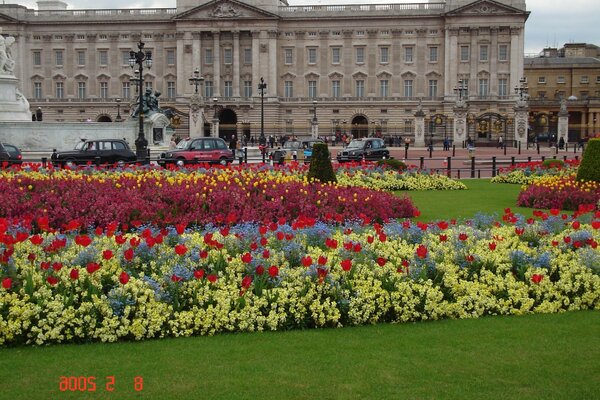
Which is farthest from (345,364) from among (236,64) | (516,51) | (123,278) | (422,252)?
(236,64)

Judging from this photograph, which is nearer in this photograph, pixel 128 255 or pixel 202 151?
pixel 128 255

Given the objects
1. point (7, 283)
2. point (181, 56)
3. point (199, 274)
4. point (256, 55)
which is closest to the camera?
point (7, 283)

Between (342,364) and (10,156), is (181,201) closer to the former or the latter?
(342,364)

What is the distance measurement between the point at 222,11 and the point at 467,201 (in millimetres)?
65365

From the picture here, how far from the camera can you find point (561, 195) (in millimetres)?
18672

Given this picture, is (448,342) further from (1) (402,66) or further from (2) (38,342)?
(1) (402,66)

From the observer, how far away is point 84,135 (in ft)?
133

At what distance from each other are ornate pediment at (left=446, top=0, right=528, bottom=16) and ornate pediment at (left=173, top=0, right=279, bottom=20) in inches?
734

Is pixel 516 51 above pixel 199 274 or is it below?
above

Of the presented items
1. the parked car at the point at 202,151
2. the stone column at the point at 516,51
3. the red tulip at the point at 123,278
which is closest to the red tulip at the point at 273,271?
the red tulip at the point at 123,278

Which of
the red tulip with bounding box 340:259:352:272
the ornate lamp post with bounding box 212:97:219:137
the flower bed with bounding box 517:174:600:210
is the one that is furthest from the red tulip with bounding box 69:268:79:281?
the ornate lamp post with bounding box 212:97:219:137

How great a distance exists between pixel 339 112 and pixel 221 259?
7407 centimetres

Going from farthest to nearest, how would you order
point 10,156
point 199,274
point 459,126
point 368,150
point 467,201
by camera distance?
point 459,126 < point 368,150 < point 10,156 < point 467,201 < point 199,274

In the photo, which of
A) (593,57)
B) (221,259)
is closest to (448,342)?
(221,259)
